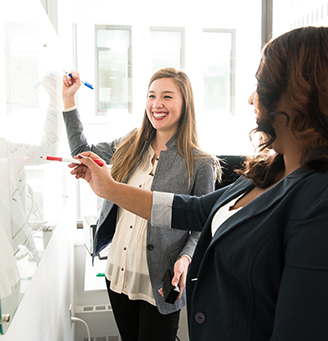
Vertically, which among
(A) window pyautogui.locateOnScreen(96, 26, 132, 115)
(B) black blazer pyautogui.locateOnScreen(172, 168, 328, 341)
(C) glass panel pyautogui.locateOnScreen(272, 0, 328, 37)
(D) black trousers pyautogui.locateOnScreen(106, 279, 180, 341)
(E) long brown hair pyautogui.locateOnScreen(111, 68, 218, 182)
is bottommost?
(D) black trousers pyautogui.locateOnScreen(106, 279, 180, 341)

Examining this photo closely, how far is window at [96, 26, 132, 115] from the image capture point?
2672mm


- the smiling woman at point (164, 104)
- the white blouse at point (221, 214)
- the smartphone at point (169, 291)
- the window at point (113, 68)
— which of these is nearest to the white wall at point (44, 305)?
the smartphone at point (169, 291)

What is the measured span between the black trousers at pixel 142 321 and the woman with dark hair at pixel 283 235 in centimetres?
59

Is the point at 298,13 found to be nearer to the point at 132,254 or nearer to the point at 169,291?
the point at 132,254

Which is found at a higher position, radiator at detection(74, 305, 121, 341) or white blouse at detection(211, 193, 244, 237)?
white blouse at detection(211, 193, 244, 237)

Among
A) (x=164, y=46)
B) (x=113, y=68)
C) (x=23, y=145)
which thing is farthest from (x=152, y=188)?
(x=164, y=46)

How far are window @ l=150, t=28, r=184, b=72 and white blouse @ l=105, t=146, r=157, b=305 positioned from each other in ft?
5.10

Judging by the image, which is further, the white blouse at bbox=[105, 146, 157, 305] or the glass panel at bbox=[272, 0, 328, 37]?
the glass panel at bbox=[272, 0, 328, 37]

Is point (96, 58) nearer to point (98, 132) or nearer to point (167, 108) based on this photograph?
point (98, 132)

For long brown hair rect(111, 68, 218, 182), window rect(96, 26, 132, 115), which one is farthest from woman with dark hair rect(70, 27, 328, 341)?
window rect(96, 26, 132, 115)

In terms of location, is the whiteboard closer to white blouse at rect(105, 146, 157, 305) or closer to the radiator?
white blouse at rect(105, 146, 157, 305)

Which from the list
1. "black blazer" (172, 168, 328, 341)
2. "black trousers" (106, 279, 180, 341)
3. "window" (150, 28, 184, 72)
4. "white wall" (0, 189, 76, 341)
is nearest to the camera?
"black blazer" (172, 168, 328, 341)

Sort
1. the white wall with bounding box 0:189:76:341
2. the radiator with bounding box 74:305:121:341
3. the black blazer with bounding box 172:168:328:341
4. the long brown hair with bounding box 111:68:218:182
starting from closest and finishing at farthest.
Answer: the black blazer with bounding box 172:168:328:341
the white wall with bounding box 0:189:76:341
the long brown hair with bounding box 111:68:218:182
the radiator with bounding box 74:305:121:341

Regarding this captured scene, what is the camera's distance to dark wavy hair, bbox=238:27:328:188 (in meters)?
0.61
